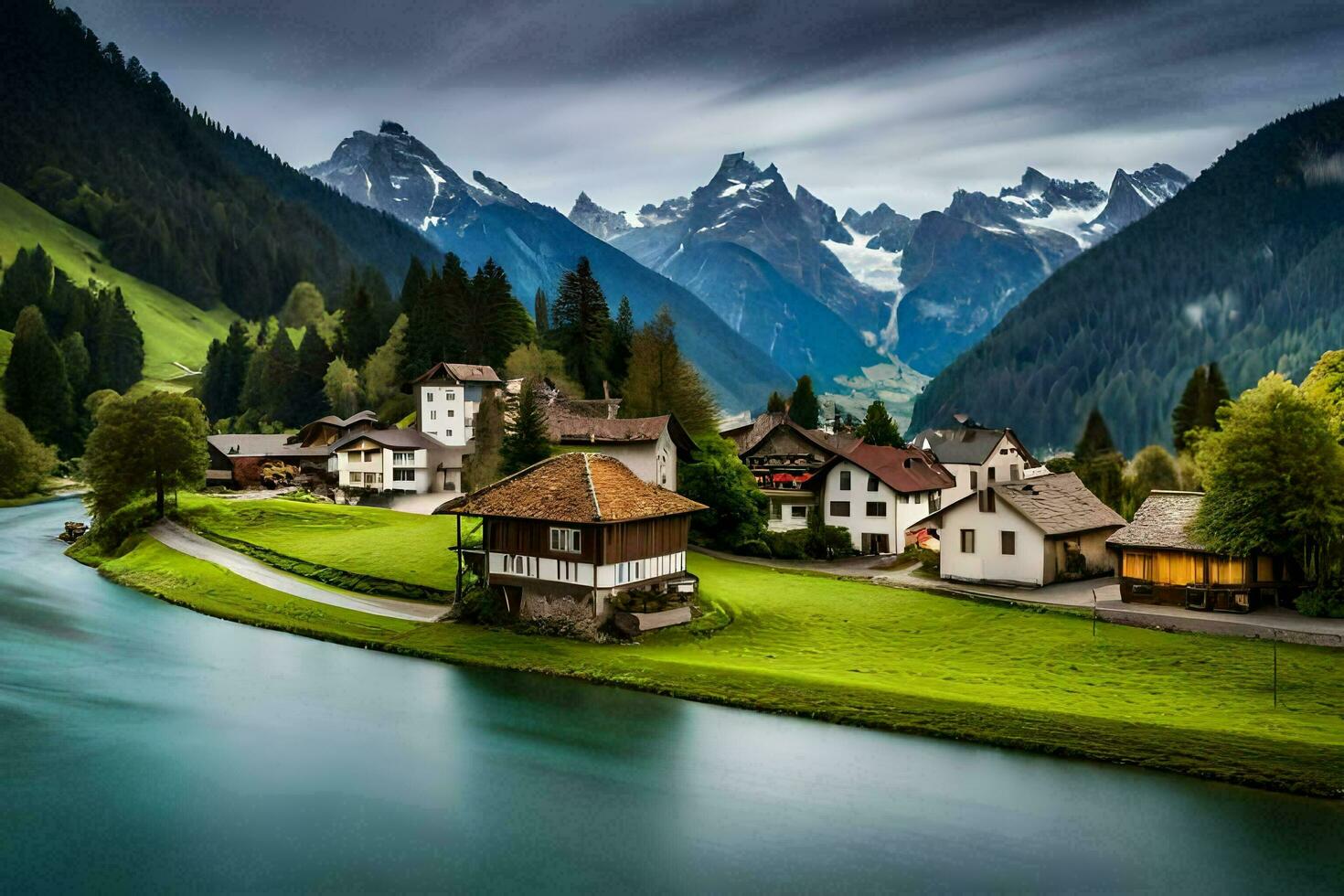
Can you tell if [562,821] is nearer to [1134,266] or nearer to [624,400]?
[624,400]

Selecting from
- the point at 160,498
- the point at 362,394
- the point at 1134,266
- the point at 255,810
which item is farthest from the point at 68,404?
the point at 1134,266

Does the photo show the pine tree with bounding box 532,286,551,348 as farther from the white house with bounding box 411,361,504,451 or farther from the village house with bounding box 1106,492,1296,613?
the village house with bounding box 1106,492,1296,613

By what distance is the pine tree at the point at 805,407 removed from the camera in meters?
102

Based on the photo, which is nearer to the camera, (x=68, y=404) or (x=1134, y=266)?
(x=68, y=404)

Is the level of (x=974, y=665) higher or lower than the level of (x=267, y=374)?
lower

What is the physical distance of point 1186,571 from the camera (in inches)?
1726

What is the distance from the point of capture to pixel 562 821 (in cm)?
2555

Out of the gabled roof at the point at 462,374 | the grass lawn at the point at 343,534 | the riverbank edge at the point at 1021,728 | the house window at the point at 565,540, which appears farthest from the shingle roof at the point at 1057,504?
the gabled roof at the point at 462,374

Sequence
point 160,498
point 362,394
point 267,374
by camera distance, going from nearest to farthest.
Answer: point 160,498, point 362,394, point 267,374

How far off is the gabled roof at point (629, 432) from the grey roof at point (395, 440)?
14702 mm

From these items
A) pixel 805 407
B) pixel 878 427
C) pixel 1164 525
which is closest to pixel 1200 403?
pixel 878 427

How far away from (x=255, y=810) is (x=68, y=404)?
108903 mm

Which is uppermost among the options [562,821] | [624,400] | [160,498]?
[624,400]

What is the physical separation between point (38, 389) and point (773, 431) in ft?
280
